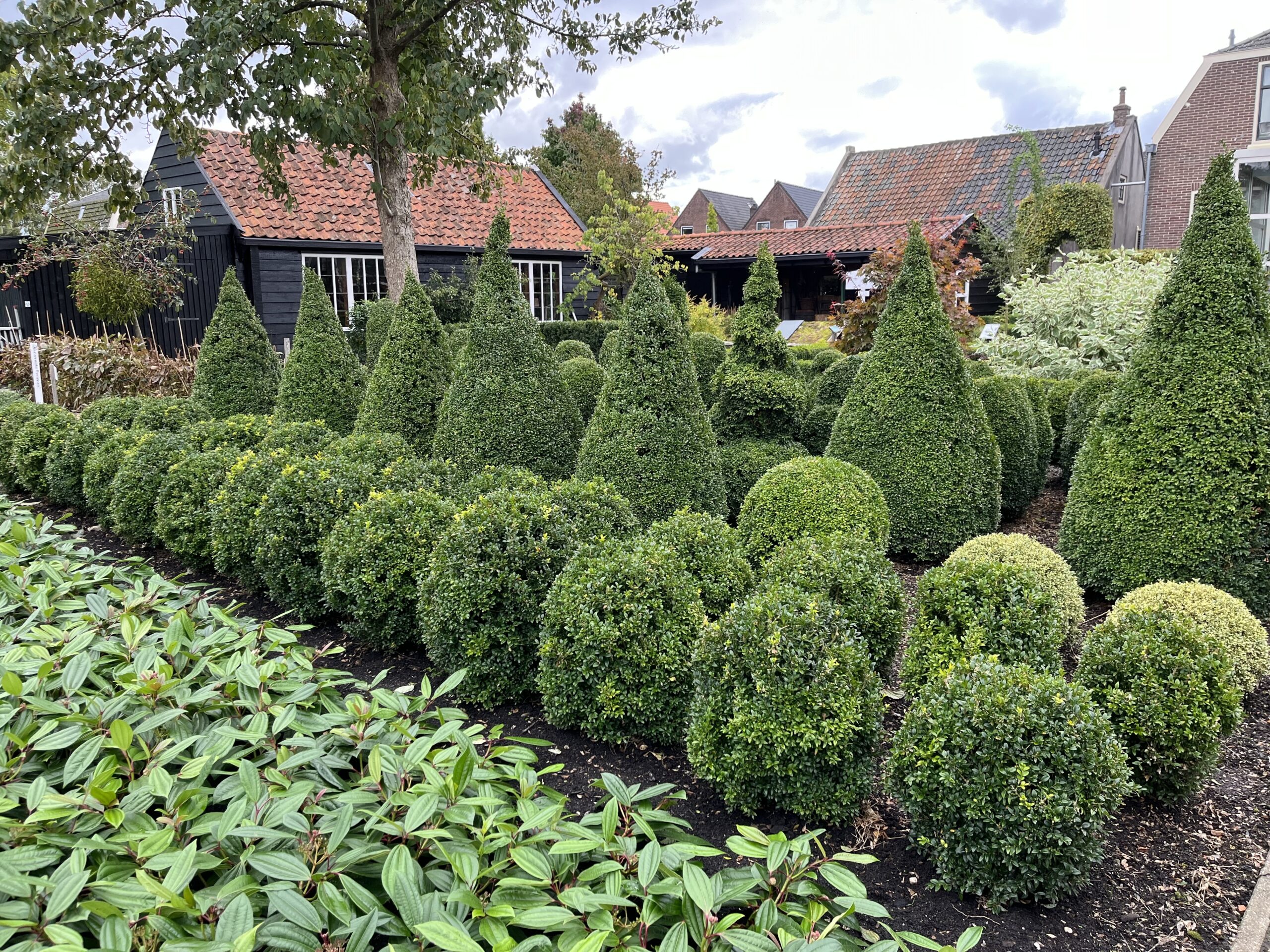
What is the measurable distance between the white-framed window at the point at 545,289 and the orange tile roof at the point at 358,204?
2.12 feet

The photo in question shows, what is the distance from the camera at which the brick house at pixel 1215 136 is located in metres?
23.8

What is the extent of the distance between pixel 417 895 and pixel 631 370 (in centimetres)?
408

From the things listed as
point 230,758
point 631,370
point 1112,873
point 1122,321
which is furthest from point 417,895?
point 1122,321

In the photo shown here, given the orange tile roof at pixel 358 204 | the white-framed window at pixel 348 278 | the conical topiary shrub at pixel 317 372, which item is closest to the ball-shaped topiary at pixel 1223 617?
the conical topiary shrub at pixel 317 372

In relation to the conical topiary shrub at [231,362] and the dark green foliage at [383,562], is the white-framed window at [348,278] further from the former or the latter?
the dark green foliage at [383,562]

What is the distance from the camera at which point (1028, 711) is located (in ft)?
9.22

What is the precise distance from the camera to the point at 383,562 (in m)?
4.59

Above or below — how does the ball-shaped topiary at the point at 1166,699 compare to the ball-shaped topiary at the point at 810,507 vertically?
below

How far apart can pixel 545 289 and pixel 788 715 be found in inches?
844

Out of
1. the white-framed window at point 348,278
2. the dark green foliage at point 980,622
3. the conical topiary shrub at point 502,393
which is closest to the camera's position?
the dark green foliage at point 980,622

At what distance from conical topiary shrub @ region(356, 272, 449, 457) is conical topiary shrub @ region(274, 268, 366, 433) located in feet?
4.12

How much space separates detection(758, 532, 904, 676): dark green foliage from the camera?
378 cm

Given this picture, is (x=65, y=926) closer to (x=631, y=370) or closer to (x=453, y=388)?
(x=631, y=370)

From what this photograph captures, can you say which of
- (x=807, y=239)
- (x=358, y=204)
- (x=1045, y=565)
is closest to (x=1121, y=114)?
(x=807, y=239)
